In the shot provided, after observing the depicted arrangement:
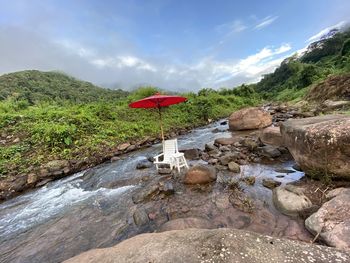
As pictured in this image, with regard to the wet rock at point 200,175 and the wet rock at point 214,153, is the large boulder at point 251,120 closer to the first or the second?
the wet rock at point 214,153

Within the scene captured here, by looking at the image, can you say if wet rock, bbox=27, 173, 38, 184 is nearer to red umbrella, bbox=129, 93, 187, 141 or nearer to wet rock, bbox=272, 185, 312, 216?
red umbrella, bbox=129, 93, 187, 141

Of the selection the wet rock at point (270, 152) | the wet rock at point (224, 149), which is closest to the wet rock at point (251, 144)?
the wet rock at point (270, 152)

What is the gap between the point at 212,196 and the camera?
17.3ft

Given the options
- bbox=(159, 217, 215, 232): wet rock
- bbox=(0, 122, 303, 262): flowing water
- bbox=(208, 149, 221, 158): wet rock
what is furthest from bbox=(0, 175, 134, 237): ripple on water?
bbox=(208, 149, 221, 158): wet rock

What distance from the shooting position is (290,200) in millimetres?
4410

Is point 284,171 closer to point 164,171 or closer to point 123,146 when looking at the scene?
point 164,171

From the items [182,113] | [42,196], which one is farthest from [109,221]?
[182,113]

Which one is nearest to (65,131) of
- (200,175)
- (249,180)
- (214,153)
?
(214,153)

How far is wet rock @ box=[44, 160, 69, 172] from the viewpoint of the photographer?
8.76 metres

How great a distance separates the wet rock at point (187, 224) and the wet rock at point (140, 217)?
52 cm

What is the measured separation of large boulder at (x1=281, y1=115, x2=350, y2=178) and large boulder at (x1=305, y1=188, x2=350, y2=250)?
0.75 m

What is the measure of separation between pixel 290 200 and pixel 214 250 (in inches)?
99.8

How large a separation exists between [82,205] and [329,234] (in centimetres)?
532

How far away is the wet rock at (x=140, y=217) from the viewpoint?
457cm
